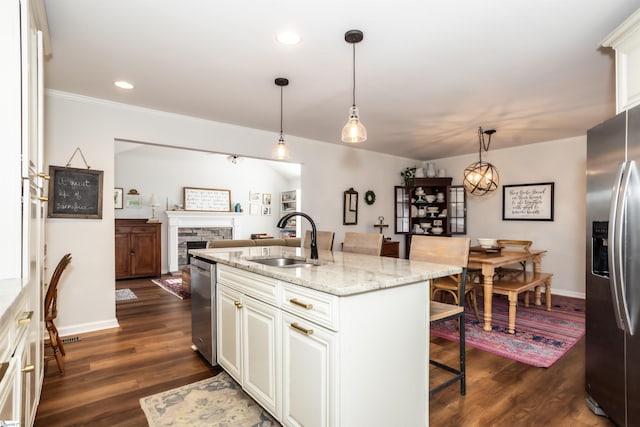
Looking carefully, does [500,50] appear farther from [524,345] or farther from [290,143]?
[290,143]

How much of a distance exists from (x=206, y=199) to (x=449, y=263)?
6.72m

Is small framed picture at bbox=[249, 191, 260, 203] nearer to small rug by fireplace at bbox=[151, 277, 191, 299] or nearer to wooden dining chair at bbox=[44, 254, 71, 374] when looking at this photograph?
small rug by fireplace at bbox=[151, 277, 191, 299]

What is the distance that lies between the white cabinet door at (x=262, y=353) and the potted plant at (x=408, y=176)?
4.89 metres

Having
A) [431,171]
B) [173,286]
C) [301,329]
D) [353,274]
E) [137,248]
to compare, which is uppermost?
[431,171]

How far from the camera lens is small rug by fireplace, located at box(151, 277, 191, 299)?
16.5 ft

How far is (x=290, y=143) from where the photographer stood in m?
4.93

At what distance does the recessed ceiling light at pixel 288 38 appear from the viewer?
2.21 meters

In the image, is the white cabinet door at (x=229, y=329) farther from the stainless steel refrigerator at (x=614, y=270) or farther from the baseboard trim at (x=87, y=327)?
the stainless steel refrigerator at (x=614, y=270)

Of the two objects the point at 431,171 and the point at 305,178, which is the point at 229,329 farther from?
the point at 431,171

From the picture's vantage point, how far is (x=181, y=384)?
2.34 metres

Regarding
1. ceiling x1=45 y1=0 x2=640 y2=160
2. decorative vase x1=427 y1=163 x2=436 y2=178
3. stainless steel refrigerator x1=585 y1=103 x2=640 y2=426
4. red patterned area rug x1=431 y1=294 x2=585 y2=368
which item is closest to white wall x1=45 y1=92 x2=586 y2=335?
ceiling x1=45 y1=0 x2=640 y2=160

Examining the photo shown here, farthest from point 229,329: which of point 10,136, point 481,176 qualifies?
point 481,176

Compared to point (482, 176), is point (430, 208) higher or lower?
lower

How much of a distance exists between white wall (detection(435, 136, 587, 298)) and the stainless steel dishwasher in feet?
16.6
